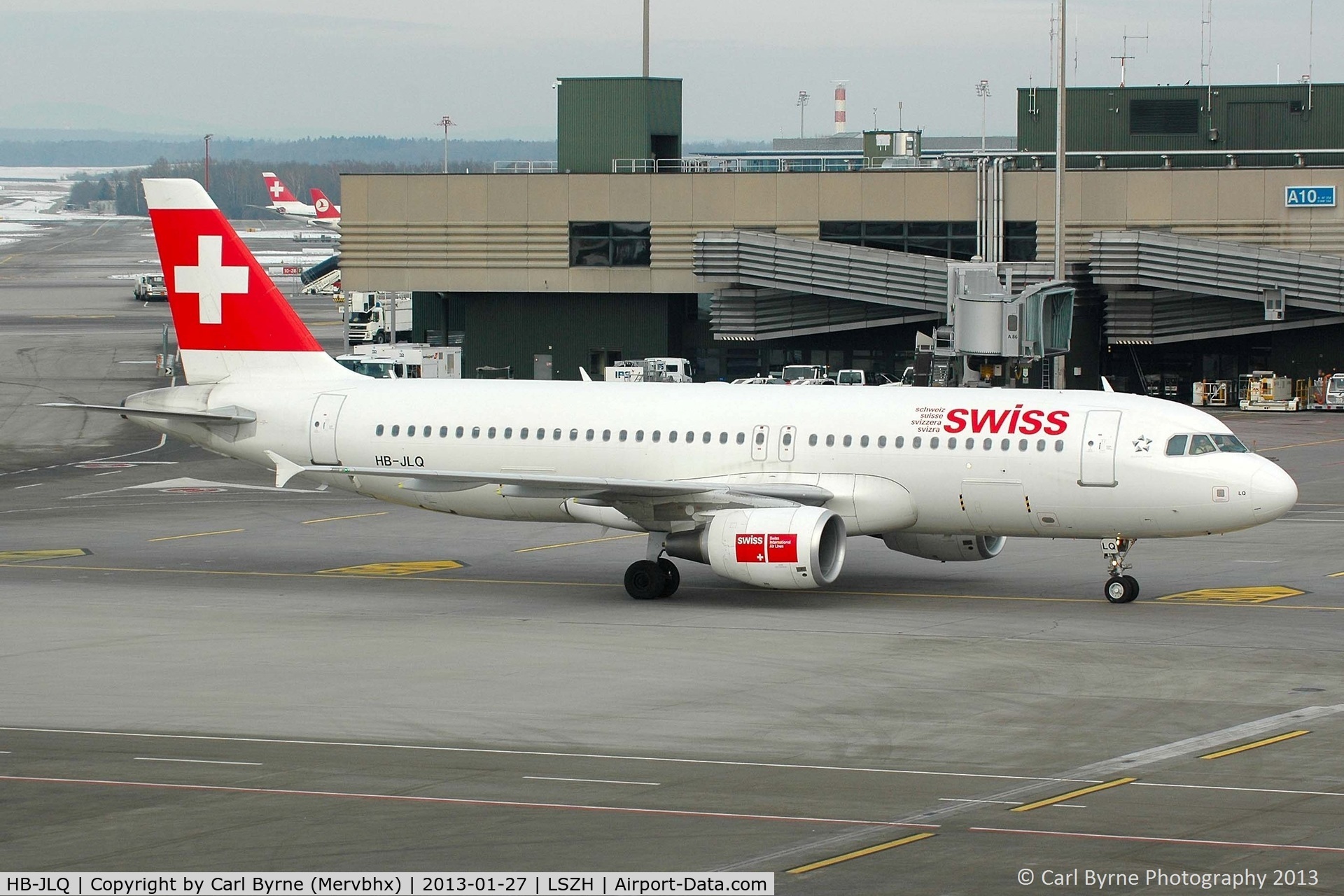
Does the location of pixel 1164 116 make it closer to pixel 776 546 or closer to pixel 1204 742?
pixel 776 546

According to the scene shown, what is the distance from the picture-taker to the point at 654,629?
3353cm

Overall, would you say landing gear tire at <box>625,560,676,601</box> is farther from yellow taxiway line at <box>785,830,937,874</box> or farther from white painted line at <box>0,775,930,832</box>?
yellow taxiway line at <box>785,830,937,874</box>

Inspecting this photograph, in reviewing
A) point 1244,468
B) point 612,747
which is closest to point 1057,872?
point 612,747

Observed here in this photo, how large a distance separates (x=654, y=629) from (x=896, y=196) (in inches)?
2190

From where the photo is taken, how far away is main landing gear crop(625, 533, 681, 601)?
37250mm

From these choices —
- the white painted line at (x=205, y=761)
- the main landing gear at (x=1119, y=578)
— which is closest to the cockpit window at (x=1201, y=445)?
the main landing gear at (x=1119, y=578)

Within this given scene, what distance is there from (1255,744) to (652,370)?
62.1 meters

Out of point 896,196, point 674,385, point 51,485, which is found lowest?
point 51,485

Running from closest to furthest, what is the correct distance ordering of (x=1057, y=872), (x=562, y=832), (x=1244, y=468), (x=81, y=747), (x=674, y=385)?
(x=1057, y=872), (x=562, y=832), (x=81, y=747), (x=1244, y=468), (x=674, y=385)

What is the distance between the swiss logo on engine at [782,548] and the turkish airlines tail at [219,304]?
1254 centimetres

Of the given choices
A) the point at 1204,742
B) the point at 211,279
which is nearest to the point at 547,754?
the point at 1204,742

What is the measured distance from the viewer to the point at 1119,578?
36438mm

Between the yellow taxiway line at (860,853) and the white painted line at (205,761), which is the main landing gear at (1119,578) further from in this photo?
the white painted line at (205,761)

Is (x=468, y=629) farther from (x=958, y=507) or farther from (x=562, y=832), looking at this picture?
(x=562, y=832)
